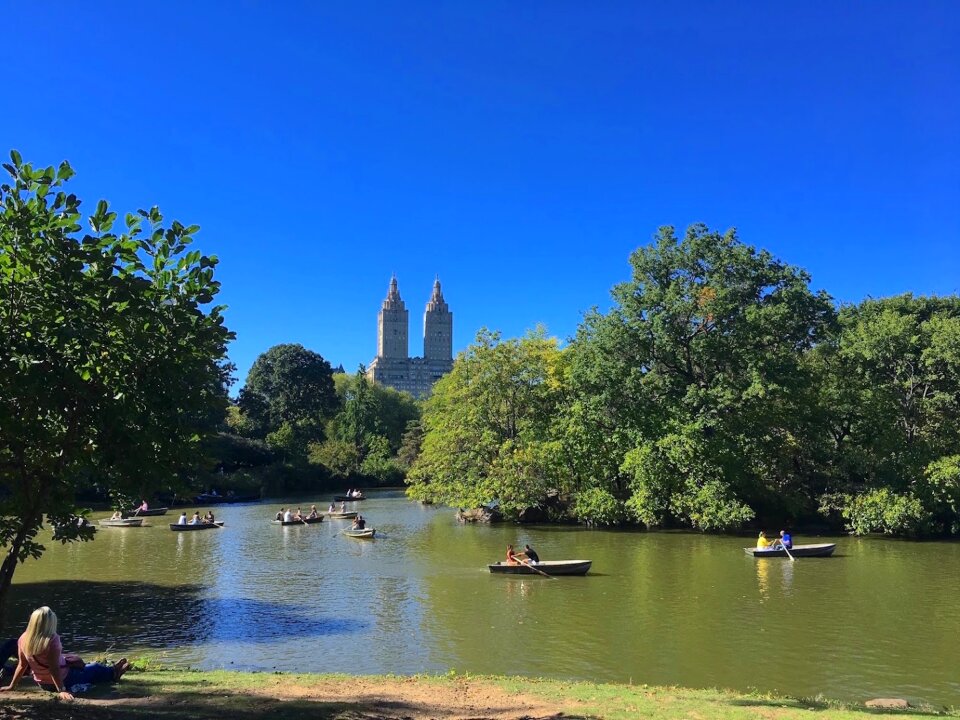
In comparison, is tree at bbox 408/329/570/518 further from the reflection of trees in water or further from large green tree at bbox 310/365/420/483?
large green tree at bbox 310/365/420/483

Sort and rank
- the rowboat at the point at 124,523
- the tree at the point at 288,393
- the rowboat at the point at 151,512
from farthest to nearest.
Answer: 1. the tree at the point at 288,393
2. the rowboat at the point at 151,512
3. the rowboat at the point at 124,523

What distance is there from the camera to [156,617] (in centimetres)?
1802

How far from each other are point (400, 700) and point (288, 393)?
3192 inches

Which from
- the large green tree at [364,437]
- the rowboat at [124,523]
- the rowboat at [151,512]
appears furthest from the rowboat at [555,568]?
the large green tree at [364,437]

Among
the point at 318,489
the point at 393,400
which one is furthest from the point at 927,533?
the point at 393,400

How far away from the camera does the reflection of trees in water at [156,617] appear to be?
15977 mm

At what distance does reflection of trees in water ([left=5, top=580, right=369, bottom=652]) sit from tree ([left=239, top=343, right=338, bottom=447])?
62174 millimetres

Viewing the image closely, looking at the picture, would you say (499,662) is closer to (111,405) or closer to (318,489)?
(111,405)

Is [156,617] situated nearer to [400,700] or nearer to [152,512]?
[400,700]

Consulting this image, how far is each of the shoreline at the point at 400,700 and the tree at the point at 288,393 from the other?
242 feet

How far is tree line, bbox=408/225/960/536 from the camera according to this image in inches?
1309

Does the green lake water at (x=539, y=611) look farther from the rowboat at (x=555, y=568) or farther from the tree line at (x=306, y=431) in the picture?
the tree line at (x=306, y=431)

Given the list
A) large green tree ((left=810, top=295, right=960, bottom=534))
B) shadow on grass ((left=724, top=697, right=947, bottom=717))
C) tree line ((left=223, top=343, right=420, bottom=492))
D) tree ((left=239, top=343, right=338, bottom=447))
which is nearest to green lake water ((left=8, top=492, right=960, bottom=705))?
shadow on grass ((left=724, top=697, right=947, bottom=717))


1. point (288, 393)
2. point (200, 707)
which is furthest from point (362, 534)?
point (288, 393)
